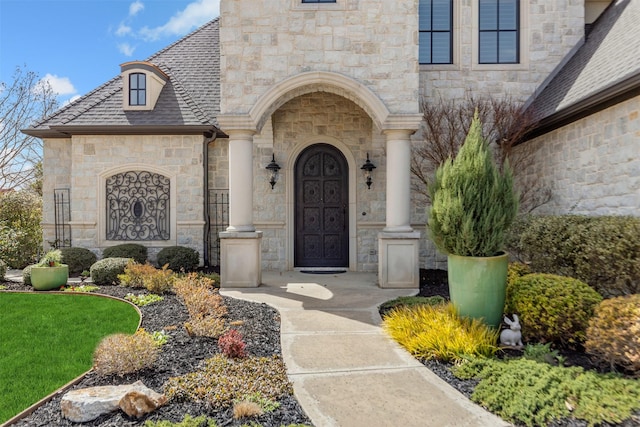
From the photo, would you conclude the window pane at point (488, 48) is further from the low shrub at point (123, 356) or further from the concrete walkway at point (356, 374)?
the low shrub at point (123, 356)

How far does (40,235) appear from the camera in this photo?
1084 centimetres

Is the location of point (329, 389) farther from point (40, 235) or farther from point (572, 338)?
point (40, 235)

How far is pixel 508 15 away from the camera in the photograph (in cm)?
920

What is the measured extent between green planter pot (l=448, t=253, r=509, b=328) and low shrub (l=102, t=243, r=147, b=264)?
7.64 meters

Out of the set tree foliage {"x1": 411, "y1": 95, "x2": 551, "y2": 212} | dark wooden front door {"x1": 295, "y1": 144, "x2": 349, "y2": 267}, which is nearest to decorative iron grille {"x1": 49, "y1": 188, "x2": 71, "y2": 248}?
dark wooden front door {"x1": 295, "y1": 144, "x2": 349, "y2": 267}

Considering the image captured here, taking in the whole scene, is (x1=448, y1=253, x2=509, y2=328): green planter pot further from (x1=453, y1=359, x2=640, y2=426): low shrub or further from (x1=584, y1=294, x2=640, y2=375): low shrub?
(x1=453, y1=359, x2=640, y2=426): low shrub

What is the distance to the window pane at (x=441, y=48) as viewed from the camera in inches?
364

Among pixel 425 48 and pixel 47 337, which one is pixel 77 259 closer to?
pixel 47 337

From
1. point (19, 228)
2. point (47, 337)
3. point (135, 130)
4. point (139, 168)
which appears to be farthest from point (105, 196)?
point (47, 337)

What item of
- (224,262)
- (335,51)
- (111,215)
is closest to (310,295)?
(224,262)

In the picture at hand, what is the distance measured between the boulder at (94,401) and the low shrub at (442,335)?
2.55 metres

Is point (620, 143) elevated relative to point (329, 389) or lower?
elevated

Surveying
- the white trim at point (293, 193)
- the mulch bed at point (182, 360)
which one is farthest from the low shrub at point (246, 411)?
the white trim at point (293, 193)

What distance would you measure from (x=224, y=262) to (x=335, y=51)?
4.57 metres
